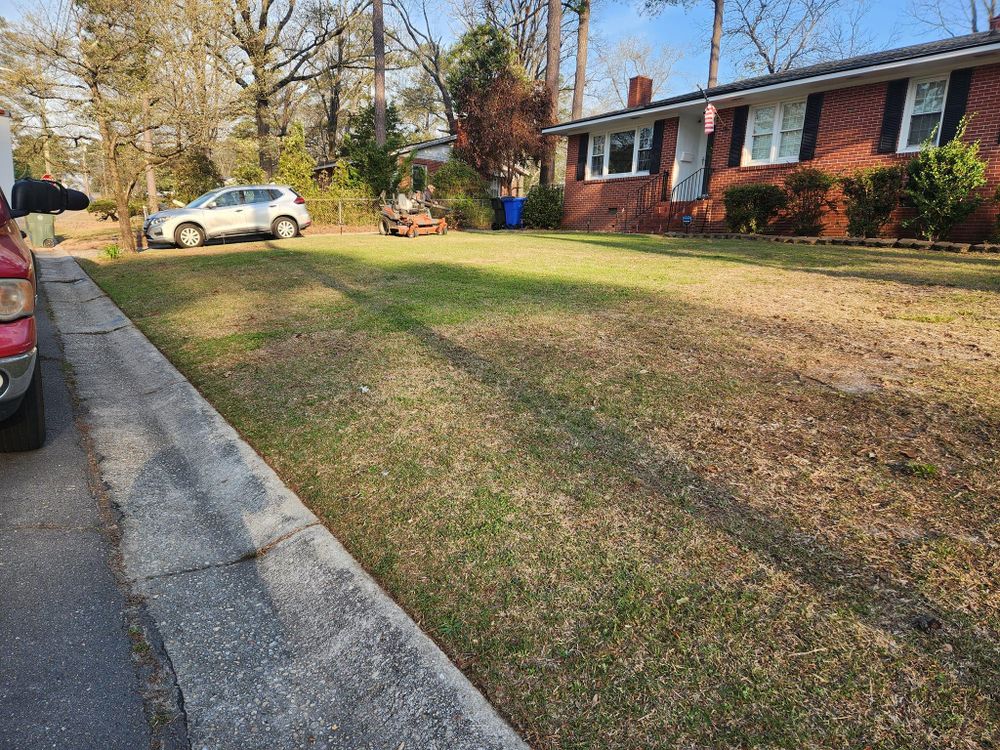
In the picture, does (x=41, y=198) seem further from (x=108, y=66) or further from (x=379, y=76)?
(x=379, y=76)

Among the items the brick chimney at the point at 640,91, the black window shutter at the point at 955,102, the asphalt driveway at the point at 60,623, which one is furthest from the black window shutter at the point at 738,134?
the asphalt driveway at the point at 60,623

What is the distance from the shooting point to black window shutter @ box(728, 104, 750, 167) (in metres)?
17.1

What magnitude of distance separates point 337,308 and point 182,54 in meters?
12.7

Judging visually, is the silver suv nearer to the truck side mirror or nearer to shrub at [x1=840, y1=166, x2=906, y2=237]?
the truck side mirror

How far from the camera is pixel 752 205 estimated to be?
15.7m

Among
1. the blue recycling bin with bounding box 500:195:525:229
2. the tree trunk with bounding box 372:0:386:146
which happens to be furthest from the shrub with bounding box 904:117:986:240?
the tree trunk with bounding box 372:0:386:146

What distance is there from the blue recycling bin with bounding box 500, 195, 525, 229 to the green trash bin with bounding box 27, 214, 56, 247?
49.5 ft

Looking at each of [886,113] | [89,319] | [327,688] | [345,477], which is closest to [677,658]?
[327,688]

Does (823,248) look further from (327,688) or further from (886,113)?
(327,688)

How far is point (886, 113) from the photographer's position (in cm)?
1409

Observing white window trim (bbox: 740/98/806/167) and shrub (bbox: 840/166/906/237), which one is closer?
shrub (bbox: 840/166/906/237)

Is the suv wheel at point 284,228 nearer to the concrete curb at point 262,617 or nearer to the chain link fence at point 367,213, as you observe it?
the chain link fence at point 367,213

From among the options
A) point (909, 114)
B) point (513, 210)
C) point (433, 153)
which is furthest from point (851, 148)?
point (433, 153)

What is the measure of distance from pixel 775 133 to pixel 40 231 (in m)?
20.5
